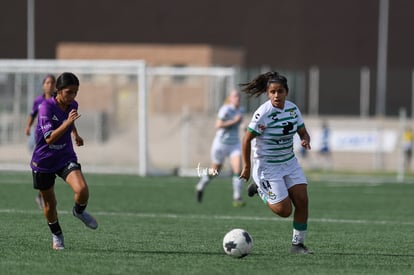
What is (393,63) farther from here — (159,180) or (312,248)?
(312,248)

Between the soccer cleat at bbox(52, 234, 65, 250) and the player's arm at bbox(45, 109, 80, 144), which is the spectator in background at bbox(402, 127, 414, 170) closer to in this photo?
the soccer cleat at bbox(52, 234, 65, 250)

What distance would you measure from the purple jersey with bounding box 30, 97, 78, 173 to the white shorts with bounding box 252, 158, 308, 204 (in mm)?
2208

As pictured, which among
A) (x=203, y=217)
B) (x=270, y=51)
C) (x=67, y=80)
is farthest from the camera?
(x=270, y=51)

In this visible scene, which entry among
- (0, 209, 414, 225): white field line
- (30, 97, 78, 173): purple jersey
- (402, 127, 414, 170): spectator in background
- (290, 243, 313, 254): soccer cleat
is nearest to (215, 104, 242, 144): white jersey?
(0, 209, 414, 225): white field line

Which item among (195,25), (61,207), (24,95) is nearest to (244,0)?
(195,25)

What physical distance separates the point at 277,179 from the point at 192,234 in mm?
2402

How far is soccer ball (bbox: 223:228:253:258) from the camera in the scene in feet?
35.7

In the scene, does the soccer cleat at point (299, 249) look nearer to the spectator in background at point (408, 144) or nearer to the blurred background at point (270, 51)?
the blurred background at point (270, 51)

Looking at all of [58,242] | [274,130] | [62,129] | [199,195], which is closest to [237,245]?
[274,130]

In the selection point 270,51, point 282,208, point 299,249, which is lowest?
point 299,249

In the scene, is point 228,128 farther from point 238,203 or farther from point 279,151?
point 279,151

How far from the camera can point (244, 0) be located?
5009cm

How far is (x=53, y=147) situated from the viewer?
37.6 ft

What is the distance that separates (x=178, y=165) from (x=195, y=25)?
18.5 meters
